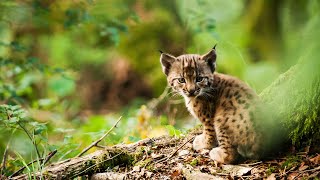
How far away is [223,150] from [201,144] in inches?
14.1

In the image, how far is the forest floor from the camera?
362 centimetres

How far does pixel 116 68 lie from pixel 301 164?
783cm

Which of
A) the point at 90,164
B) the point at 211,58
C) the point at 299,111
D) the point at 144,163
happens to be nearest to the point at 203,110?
the point at 211,58

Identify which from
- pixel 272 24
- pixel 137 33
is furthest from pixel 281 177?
pixel 137 33

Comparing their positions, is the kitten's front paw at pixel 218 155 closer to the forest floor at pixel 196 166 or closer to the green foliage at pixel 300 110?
the forest floor at pixel 196 166

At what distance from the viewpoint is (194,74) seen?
432 centimetres

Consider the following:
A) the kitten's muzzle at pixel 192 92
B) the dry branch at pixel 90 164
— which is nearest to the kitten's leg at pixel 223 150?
the kitten's muzzle at pixel 192 92

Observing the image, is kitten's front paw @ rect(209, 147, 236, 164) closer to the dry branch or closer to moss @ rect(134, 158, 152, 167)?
moss @ rect(134, 158, 152, 167)

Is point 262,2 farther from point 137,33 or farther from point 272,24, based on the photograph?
point 137,33

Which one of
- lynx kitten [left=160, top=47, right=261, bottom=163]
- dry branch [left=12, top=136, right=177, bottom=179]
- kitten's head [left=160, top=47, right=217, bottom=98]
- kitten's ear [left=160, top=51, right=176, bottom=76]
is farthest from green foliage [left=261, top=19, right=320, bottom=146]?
dry branch [left=12, top=136, right=177, bottom=179]

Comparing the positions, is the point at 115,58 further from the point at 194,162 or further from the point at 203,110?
the point at 194,162

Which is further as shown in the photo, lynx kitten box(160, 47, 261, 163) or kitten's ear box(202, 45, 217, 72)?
kitten's ear box(202, 45, 217, 72)

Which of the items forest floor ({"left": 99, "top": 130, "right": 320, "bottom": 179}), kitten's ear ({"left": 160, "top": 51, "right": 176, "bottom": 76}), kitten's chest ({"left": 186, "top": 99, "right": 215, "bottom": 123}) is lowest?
forest floor ({"left": 99, "top": 130, "right": 320, "bottom": 179})

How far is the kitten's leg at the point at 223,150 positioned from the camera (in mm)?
3928
